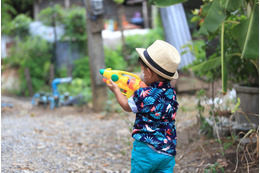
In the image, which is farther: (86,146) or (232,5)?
(86,146)

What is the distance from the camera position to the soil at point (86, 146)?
339cm

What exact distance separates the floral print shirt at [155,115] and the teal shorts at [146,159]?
0.04 metres

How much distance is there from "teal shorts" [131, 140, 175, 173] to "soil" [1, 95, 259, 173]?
43.1 inches

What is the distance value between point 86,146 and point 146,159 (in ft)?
8.08

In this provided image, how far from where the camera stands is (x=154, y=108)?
2221 mm

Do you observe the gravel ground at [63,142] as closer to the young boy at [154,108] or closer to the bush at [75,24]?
the young boy at [154,108]

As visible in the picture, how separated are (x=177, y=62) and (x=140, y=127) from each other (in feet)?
1.79

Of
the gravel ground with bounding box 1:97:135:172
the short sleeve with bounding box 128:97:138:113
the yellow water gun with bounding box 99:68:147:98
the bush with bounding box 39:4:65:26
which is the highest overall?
the bush with bounding box 39:4:65:26

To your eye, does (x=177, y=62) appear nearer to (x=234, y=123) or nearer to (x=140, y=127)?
(x=140, y=127)

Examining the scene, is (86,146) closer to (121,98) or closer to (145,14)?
(121,98)

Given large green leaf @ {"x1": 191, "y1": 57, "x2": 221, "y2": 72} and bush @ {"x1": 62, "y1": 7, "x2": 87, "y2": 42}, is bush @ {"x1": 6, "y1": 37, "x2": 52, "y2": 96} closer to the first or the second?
bush @ {"x1": 62, "y1": 7, "x2": 87, "y2": 42}

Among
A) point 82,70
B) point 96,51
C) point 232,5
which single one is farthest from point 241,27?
point 82,70

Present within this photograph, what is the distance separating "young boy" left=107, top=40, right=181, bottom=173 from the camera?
2221 millimetres

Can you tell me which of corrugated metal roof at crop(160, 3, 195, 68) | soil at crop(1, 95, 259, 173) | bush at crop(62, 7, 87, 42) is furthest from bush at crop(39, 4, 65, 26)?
soil at crop(1, 95, 259, 173)
